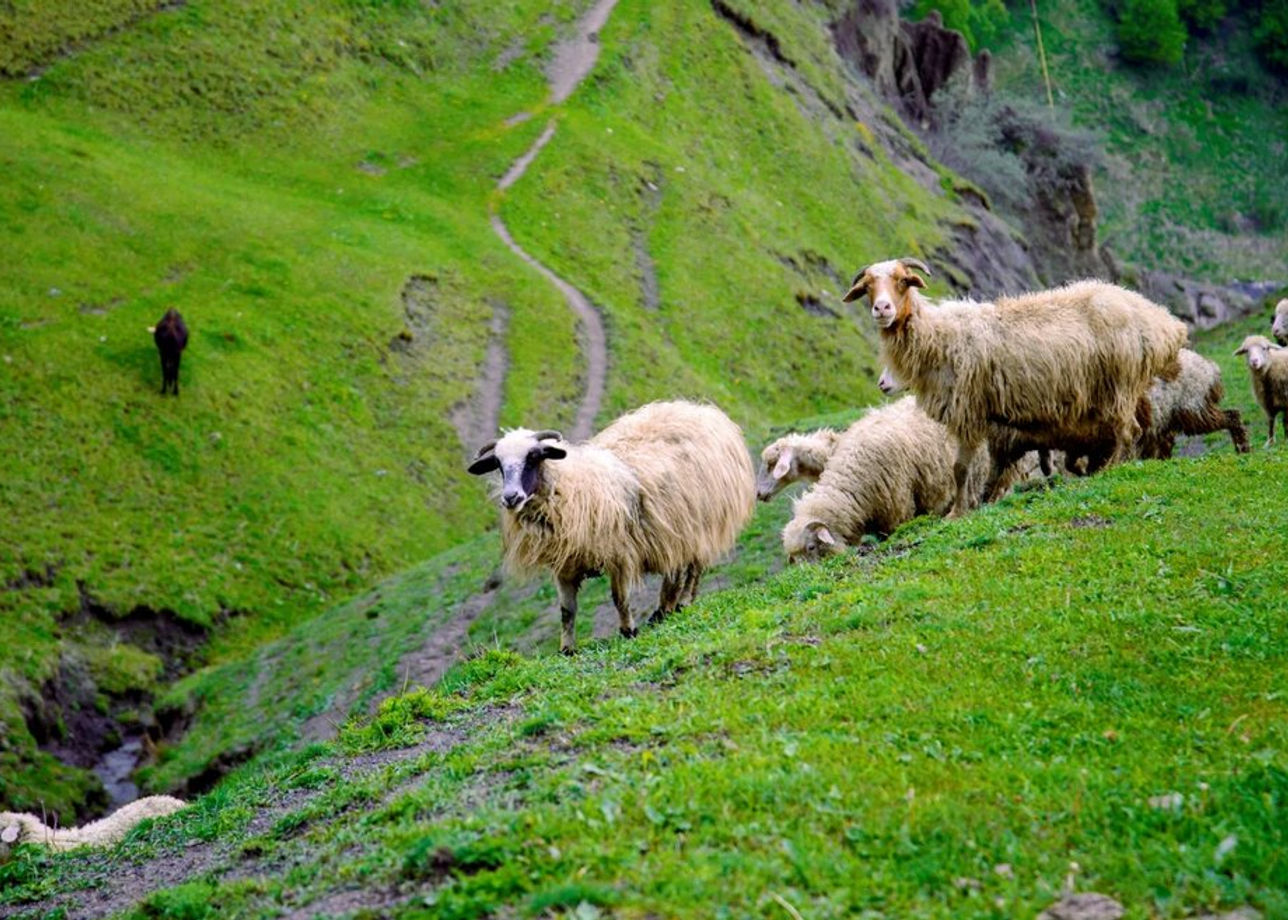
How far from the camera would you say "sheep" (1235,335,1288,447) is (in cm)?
2194

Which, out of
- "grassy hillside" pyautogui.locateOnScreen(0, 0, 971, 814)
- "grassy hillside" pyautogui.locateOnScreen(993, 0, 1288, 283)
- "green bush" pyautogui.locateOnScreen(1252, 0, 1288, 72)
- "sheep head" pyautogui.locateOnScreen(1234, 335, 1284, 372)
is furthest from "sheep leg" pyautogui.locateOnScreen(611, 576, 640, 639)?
"green bush" pyautogui.locateOnScreen(1252, 0, 1288, 72)

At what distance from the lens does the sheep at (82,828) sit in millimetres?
16828

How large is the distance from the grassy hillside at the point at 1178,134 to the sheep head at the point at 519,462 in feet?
304

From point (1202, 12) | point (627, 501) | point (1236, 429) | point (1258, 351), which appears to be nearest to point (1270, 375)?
point (1258, 351)

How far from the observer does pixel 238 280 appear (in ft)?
152

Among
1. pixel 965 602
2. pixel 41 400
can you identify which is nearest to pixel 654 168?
pixel 41 400

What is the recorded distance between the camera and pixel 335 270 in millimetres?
49188

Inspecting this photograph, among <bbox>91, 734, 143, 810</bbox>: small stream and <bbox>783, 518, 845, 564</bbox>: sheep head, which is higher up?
<bbox>783, 518, 845, 564</bbox>: sheep head

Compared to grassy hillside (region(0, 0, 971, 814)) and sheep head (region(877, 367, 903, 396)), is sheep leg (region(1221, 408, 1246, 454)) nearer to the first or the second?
sheep head (region(877, 367, 903, 396))

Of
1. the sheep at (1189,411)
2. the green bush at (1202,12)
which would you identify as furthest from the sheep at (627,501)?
the green bush at (1202,12)

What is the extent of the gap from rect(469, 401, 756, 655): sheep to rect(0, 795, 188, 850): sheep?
575 centimetres

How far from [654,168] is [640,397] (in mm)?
20615

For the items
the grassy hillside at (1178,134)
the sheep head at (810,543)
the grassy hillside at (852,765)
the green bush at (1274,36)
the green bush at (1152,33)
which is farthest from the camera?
the green bush at (1274,36)

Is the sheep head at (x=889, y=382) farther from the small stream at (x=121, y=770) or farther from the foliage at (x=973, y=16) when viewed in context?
the foliage at (x=973, y=16)
